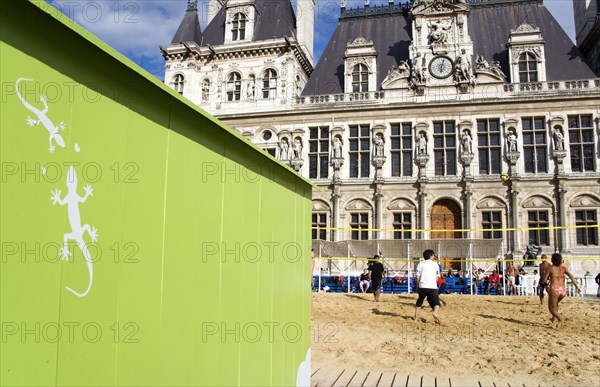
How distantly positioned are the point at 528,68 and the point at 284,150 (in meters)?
15.3

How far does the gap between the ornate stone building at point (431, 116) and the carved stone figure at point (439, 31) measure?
7cm

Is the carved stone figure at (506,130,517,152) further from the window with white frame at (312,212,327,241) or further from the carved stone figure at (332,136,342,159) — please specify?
the window with white frame at (312,212,327,241)

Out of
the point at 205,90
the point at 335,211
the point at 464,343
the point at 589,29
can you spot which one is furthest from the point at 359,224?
the point at 589,29

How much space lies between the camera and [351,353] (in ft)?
26.1

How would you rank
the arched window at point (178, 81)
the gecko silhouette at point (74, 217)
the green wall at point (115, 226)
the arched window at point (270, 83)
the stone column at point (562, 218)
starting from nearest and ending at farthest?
the green wall at point (115, 226), the gecko silhouette at point (74, 217), the stone column at point (562, 218), the arched window at point (270, 83), the arched window at point (178, 81)

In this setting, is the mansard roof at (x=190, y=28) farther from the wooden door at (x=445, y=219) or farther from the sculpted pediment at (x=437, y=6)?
the wooden door at (x=445, y=219)

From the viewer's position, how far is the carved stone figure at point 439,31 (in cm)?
2786

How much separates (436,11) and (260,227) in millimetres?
27874

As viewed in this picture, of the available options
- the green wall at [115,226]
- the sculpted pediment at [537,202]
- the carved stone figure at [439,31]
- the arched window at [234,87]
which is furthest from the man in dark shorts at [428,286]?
the arched window at [234,87]

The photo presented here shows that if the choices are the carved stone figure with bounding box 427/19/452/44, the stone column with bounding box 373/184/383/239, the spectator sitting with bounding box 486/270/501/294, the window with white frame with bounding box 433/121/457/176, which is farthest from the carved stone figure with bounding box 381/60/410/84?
the spectator sitting with bounding box 486/270/501/294

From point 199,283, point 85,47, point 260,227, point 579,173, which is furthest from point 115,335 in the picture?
point 579,173

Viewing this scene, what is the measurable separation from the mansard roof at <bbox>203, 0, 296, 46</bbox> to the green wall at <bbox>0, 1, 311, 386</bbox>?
29775mm

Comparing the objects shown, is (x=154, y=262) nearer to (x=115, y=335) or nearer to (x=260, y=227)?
(x=115, y=335)

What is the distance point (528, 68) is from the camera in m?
26.9
